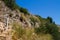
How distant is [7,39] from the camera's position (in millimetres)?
18406

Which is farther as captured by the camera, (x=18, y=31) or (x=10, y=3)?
(x=10, y=3)

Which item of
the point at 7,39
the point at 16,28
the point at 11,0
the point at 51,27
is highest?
the point at 11,0

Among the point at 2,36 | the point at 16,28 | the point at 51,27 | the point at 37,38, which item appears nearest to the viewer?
the point at 2,36

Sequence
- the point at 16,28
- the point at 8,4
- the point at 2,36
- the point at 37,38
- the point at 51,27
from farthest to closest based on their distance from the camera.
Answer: the point at 51,27
the point at 8,4
the point at 37,38
the point at 16,28
the point at 2,36

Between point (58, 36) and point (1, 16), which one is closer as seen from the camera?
point (1, 16)

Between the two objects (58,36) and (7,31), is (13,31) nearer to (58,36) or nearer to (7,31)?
(7,31)

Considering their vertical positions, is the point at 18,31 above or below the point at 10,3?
below

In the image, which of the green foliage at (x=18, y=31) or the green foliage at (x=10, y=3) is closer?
the green foliage at (x=18, y=31)

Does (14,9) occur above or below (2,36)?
above

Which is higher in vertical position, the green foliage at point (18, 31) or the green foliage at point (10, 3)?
the green foliage at point (10, 3)

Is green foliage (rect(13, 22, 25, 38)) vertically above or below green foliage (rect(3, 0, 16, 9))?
below

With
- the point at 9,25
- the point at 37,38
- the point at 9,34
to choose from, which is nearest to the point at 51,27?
the point at 37,38

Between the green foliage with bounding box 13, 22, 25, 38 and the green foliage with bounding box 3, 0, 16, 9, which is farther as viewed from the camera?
the green foliage with bounding box 3, 0, 16, 9

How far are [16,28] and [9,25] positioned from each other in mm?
1217
